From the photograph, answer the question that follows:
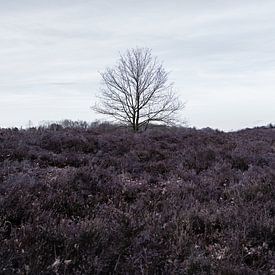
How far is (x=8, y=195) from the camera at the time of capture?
15.3ft

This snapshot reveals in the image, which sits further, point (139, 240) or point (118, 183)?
point (118, 183)

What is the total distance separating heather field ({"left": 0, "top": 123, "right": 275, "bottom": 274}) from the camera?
345 centimetres

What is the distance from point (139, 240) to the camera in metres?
3.88

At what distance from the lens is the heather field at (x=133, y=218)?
136 inches

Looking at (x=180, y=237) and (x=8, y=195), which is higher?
(x=8, y=195)

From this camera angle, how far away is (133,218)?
4.57 metres

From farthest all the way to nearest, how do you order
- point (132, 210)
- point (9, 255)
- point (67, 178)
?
point (67, 178) < point (132, 210) < point (9, 255)

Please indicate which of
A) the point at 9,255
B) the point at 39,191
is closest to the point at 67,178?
the point at 39,191

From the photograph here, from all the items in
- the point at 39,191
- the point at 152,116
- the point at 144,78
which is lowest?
the point at 39,191

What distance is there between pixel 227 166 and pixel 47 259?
5894mm

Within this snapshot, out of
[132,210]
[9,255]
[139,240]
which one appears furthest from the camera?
[132,210]

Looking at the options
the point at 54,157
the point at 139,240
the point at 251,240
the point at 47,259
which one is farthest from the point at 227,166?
the point at 47,259

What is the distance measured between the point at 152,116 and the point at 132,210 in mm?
25942

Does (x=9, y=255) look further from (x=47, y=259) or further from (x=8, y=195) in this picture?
(x=8, y=195)
